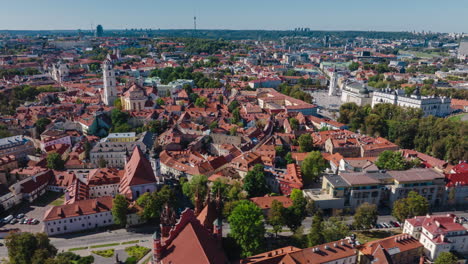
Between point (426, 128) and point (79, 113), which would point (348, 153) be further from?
point (79, 113)

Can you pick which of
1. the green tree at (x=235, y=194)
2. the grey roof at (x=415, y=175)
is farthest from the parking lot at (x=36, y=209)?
the grey roof at (x=415, y=175)

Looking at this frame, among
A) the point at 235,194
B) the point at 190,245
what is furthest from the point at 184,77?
the point at 190,245

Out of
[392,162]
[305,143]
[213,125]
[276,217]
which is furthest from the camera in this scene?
[213,125]

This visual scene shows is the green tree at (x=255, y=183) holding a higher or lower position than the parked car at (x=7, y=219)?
higher

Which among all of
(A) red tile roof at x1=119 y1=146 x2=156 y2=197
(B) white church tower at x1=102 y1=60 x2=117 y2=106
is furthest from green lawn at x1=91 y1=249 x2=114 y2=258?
(B) white church tower at x1=102 y1=60 x2=117 y2=106

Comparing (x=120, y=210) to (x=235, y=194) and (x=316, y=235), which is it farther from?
(x=316, y=235)

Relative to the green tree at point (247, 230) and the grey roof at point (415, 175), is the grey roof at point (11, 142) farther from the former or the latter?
the grey roof at point (415, 175)

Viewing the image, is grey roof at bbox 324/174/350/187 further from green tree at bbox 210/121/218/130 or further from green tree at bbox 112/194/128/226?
green tree at bbox 210/121/218/130
